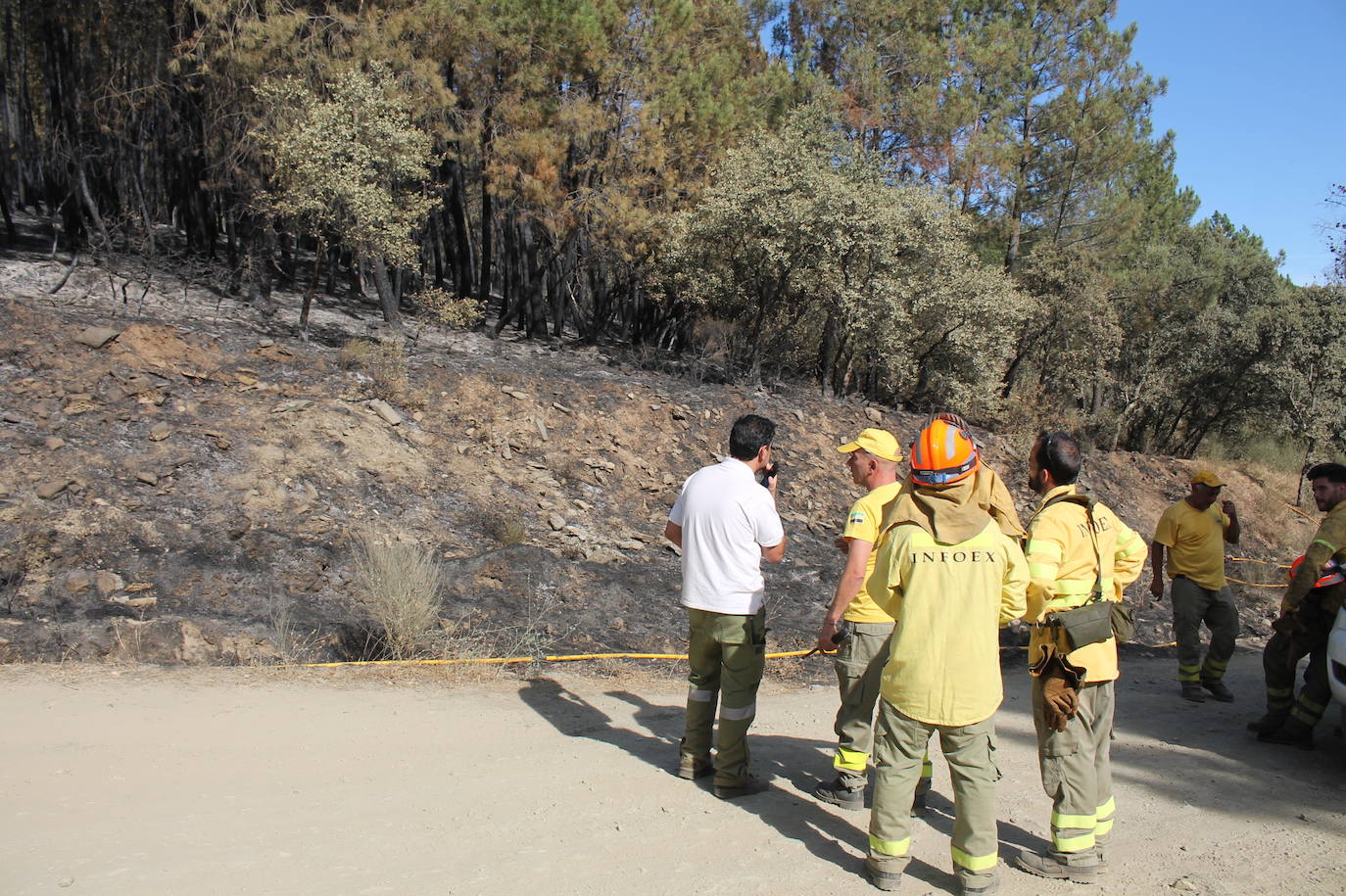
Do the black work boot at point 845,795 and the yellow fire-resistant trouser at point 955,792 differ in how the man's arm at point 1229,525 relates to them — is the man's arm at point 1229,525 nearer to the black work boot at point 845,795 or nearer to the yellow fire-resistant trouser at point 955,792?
the black work boot at point 845,795

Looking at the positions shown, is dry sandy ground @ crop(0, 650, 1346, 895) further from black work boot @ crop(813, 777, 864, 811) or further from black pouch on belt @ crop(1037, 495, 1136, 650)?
black pouch on belt @ crop(1037, 495, 1136, 650)

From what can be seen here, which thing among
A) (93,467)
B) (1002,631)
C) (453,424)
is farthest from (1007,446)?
(93,467)

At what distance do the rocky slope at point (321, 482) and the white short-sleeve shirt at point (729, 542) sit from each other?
3.02 metres

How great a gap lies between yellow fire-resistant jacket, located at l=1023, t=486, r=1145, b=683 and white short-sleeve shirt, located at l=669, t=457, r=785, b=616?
3.84 feet

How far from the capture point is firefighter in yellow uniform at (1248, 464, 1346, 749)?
6.01m

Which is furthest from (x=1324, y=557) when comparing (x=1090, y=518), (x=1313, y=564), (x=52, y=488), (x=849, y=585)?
(x=52, y=488)

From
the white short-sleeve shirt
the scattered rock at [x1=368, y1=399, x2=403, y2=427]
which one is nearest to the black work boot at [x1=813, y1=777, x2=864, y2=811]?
the white short-sleeve shirt

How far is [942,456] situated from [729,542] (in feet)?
4.19

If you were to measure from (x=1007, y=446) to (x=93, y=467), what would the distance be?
15852mm

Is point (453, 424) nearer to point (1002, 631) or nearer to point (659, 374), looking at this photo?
point (659, 374)

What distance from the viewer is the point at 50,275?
54.2 feet

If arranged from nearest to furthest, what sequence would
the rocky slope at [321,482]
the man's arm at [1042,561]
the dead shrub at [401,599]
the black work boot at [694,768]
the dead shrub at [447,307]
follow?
the man's arm at [1042,561] < the black work boot at [694,768] < the dead shrub at [401,599] < the rocky slope at [321,482] < the dead shrub at [447,307]

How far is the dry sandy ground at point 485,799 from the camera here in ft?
12.1

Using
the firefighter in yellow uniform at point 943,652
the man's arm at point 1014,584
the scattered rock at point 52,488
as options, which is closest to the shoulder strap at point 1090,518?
the man's arm at point 1014,584
